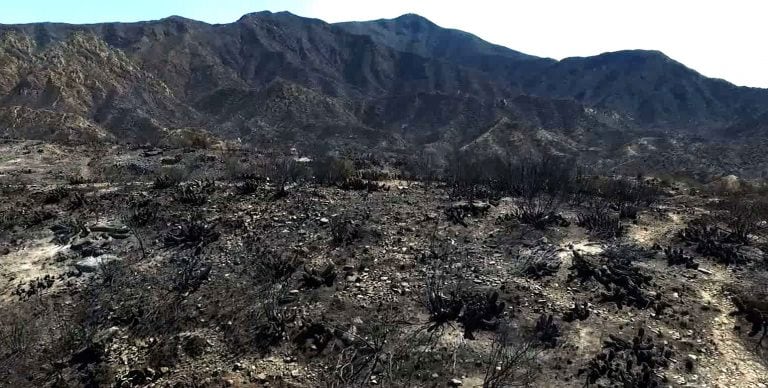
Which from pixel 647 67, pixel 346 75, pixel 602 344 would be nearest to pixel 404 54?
pixel 346 75

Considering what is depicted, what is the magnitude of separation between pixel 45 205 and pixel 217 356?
11911 millimetres

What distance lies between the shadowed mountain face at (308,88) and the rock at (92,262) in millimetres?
45856

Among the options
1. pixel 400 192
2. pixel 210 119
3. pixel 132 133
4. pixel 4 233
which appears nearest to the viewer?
pixel 4 233

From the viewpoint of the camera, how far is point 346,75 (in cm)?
12812

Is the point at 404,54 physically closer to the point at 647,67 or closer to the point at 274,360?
the point at 647,67

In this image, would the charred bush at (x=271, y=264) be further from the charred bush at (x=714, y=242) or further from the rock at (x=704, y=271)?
the charred bush at (x=714, y=242)

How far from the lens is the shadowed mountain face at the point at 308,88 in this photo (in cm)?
7244

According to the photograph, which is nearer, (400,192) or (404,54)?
(400,192)

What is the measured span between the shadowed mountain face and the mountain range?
1.27ft

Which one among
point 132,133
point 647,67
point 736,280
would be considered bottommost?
point 132,133

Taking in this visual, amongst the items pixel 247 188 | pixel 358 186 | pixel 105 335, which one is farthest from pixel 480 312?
pixel 247 188

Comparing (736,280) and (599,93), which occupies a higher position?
(599,93)

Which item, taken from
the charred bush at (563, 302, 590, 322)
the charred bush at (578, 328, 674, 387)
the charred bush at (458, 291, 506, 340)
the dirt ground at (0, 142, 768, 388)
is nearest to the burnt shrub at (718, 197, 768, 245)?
the dirt ground at (0, 142, 768, 388)

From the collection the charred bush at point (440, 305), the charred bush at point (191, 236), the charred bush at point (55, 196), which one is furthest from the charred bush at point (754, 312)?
the charred bush at point (55, 196)
